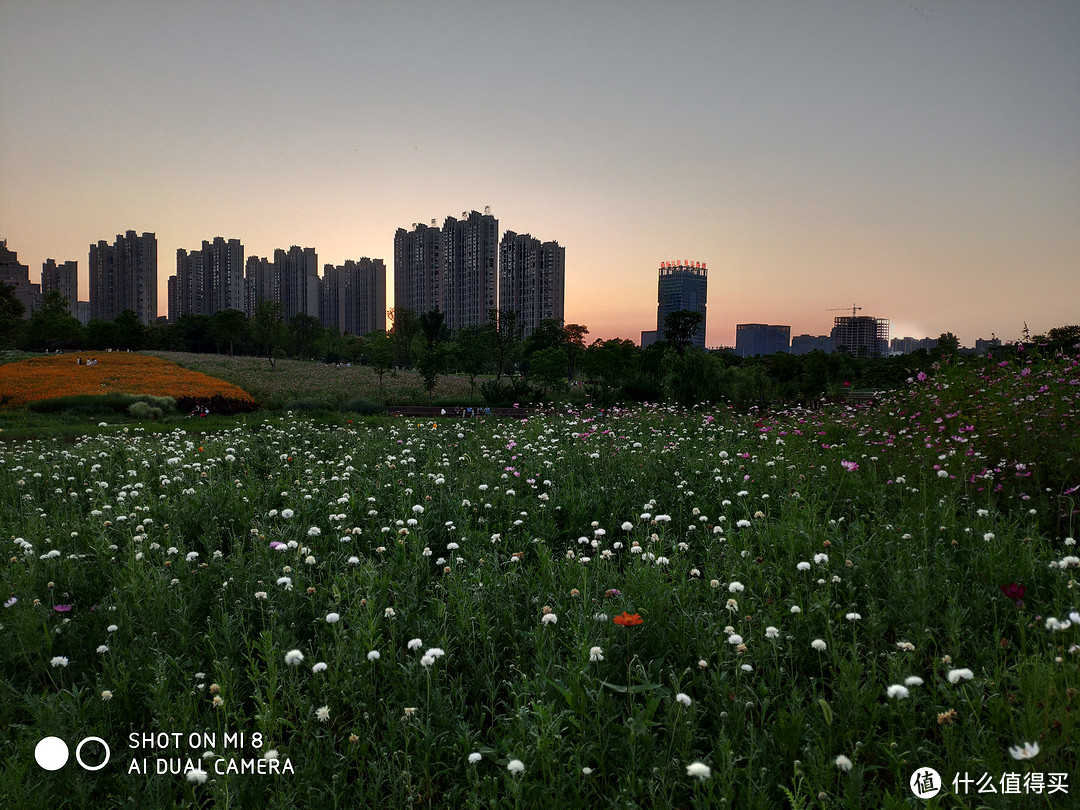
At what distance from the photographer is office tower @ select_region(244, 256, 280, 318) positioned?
120 meters

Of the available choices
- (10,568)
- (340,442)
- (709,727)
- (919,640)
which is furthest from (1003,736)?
(340,442)

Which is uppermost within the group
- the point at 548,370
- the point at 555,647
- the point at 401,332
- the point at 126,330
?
the point at 401,332

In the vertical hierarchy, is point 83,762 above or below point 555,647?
below

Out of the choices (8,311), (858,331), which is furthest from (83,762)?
(858,331)

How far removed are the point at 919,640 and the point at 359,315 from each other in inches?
5477

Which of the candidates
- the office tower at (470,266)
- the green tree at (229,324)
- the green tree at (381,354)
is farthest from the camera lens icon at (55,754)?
the office tower at (470,266)

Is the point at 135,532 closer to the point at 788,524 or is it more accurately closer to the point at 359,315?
the point at 788,524

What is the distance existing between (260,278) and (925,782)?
136017 mm

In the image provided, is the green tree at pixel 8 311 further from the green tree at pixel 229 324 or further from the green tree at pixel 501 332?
the green tree at pixel 229 324

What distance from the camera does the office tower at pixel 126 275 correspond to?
113m

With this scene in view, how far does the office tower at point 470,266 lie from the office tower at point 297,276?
1253 inches

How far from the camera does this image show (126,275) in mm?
113750

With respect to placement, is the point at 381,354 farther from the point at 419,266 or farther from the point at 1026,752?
the point at 419,266

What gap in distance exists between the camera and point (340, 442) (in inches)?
375
